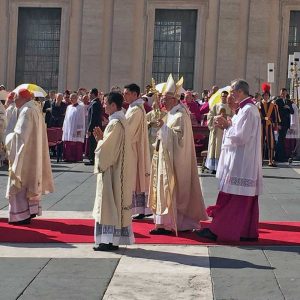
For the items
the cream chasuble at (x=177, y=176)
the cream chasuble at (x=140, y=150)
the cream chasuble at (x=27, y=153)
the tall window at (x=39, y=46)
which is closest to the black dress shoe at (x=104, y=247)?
the cream chasuble at (x=177, y=176)

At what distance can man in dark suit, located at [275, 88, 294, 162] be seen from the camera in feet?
62.7

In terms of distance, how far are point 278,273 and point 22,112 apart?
13.8ft

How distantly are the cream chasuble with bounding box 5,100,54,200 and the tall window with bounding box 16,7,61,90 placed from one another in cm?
1950

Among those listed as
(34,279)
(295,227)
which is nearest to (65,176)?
(295,227)

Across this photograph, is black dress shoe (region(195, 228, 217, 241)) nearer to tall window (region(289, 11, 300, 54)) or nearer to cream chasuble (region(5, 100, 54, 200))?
cream chasuble (region(5, 100, 54, 200))

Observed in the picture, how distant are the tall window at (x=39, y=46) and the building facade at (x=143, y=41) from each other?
1.5 inches

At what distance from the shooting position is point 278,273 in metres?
7.12

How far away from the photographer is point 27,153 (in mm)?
9820

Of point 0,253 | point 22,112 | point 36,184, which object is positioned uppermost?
point 22,112

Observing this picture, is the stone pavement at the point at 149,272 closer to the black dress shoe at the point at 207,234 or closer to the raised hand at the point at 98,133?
the black dress shoe at the point at 207,234

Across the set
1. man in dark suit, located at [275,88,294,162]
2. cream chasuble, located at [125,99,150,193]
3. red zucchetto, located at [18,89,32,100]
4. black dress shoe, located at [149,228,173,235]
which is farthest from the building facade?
black dress shoe, located at [149,228,173,235]

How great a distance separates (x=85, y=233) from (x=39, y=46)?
21.1 m

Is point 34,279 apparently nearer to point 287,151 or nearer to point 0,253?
point 0,253

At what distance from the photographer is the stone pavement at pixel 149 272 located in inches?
253
